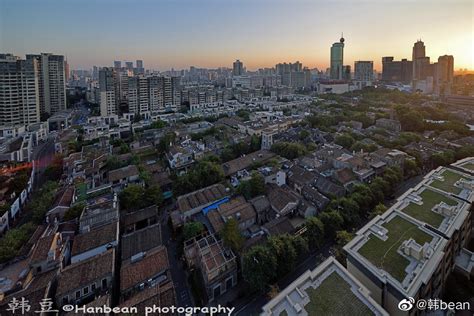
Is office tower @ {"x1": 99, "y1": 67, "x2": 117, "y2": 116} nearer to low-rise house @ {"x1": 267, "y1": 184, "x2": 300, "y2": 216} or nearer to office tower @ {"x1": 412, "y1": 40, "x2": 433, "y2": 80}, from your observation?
low-rise house @ {"x1": 267, "y1": 184, "x2": 300, "y2": 216}

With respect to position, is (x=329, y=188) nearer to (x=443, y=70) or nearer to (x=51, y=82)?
(x=51, y=82)

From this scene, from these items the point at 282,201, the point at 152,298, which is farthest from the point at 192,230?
the point at 282,201

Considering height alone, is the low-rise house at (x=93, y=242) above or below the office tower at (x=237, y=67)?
below

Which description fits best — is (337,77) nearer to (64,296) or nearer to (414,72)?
(414,72)

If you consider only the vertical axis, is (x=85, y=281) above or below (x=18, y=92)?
below

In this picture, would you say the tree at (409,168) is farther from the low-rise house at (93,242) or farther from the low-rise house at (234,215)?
the low-rise house at (93,242)

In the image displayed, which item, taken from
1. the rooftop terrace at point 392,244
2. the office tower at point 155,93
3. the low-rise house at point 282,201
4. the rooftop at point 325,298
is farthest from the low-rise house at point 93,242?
the office tower at point 155,93
